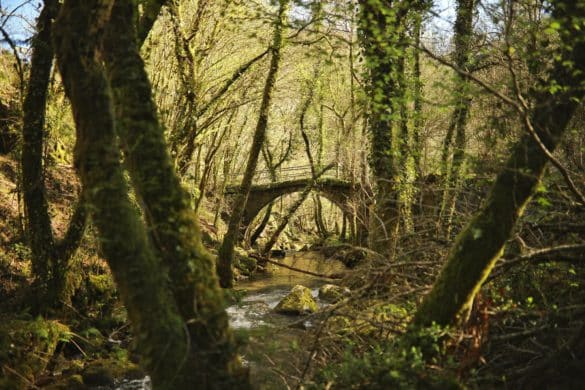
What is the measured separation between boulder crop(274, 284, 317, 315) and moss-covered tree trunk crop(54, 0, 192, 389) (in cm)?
812

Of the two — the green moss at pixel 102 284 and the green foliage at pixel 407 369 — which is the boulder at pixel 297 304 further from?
the green foliage at pixel 407 369

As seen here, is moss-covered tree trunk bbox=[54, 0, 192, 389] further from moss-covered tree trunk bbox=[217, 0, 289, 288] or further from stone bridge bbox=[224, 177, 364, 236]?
stone bridge bbox=[224, 177, 364, 236]

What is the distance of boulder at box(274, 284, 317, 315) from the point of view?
1170 cm

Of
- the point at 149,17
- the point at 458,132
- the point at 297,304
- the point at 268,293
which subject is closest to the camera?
the point at 149,17

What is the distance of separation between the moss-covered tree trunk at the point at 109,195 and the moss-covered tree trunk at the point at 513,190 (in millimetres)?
2287

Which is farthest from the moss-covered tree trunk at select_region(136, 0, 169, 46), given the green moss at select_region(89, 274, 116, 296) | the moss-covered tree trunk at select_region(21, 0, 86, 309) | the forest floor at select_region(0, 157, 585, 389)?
the green moss at select_region(89, 274, 116, 296)

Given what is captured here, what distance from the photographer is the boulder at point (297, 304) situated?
38.4 feet

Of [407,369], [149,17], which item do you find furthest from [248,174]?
[407,369]

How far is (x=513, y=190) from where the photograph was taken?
4133 mm

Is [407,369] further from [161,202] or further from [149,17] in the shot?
[149,17]

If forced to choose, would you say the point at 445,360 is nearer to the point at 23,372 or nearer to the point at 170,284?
the point at 170,284

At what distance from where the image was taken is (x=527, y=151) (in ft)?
13.5

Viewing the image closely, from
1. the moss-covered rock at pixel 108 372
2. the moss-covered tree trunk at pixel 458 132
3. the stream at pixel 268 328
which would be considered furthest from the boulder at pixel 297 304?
the moss-covered tree trunk at pixel 458 132

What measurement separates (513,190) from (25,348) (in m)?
6.73
